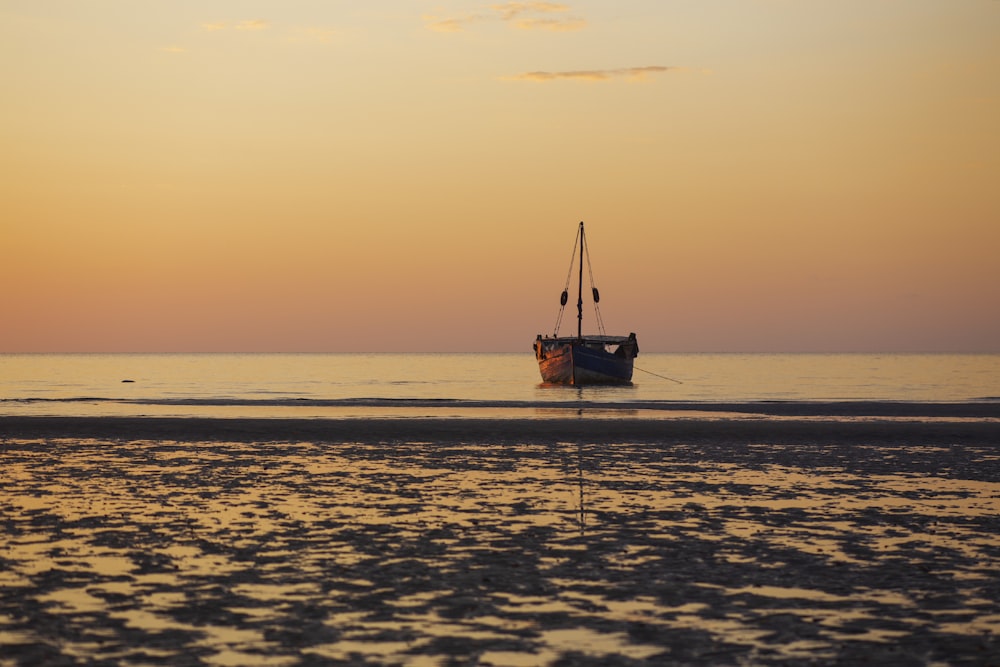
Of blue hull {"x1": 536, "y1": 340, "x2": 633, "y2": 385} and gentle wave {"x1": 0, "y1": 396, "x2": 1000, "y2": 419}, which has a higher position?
blue hull {"x1": 536, "y1": 340, "x2": 633, "y2": 385}

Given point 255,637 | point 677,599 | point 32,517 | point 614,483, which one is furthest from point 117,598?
point 614,483

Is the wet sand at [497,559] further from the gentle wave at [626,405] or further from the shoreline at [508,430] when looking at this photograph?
the gentle wave at [626,405]

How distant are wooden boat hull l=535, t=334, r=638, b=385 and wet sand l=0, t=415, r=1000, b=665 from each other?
69882 millimetres

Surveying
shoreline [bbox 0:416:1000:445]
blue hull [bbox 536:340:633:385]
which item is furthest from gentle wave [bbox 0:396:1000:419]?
blue hull [bbox 536:340:633:385]

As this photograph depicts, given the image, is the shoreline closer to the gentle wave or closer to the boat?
the gentle wave

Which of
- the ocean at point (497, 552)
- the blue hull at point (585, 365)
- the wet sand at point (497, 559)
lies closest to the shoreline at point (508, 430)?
the ocean at point (497, 552)

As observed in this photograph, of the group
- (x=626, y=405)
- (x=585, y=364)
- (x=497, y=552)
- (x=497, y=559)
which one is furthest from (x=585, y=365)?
(x=497, y=559)

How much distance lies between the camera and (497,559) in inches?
587

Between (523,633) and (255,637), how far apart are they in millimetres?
2480

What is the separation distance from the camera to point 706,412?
55.3 m

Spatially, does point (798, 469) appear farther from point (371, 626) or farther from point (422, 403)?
point (422, 403)

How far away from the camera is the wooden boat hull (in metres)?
101

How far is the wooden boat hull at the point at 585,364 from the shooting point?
100750 mm

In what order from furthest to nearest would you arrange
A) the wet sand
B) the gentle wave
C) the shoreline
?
the gentle wave
the shoreline
the wet sand
